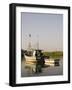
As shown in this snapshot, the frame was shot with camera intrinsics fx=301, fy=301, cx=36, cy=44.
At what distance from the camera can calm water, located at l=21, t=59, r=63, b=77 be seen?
1410mm

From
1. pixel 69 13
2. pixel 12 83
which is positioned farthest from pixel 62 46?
pixel 12 83

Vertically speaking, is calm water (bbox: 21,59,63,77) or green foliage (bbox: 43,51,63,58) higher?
green foliage (bbox: 43,51,63,58)

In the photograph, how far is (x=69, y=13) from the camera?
1493 mm

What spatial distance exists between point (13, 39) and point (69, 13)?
1.05 ft

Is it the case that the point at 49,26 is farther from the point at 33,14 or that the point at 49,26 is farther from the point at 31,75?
the point at 31,75

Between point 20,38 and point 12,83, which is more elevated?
point 20,38

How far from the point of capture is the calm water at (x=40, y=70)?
1.41 meters

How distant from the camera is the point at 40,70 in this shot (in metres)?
1.44

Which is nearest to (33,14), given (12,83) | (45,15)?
(45,15)

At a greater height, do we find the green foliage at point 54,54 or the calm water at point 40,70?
the green foliage at point 54,54

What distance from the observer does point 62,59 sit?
58.9 inches

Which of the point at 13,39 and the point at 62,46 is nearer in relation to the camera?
the point at 13,39

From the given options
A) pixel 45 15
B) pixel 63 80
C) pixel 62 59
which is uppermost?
pixel 45 15

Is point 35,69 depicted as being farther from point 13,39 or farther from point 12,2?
point 12,2
